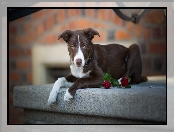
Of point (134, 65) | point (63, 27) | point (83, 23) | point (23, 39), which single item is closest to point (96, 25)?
point (83, 23)

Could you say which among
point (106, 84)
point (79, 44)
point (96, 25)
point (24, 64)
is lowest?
point (106, 84)

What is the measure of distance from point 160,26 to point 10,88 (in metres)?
0.88

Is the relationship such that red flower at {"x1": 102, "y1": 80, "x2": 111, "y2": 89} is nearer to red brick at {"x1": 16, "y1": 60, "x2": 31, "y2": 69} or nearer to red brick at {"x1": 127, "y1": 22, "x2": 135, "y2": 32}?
red brick at {"x1": 127, "y1": 22, "x2": 135, "y2": 32}

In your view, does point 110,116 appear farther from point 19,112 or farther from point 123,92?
point 19,112

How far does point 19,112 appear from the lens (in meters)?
1.95

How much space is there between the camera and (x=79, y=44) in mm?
1824

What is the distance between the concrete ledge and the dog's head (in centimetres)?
16

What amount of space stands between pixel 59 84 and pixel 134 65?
0.43m

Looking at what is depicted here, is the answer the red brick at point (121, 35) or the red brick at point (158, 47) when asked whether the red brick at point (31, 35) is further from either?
the red brick at point (158, 47)

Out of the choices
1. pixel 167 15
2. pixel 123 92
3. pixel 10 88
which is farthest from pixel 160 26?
pixel 10 88

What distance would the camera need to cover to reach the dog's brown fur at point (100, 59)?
1.84 meters

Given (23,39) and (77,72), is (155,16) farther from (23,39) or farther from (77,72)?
(23,39)

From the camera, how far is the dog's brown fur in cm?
184

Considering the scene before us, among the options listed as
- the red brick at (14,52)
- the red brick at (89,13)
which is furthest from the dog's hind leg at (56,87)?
the red brick at (89,13)
